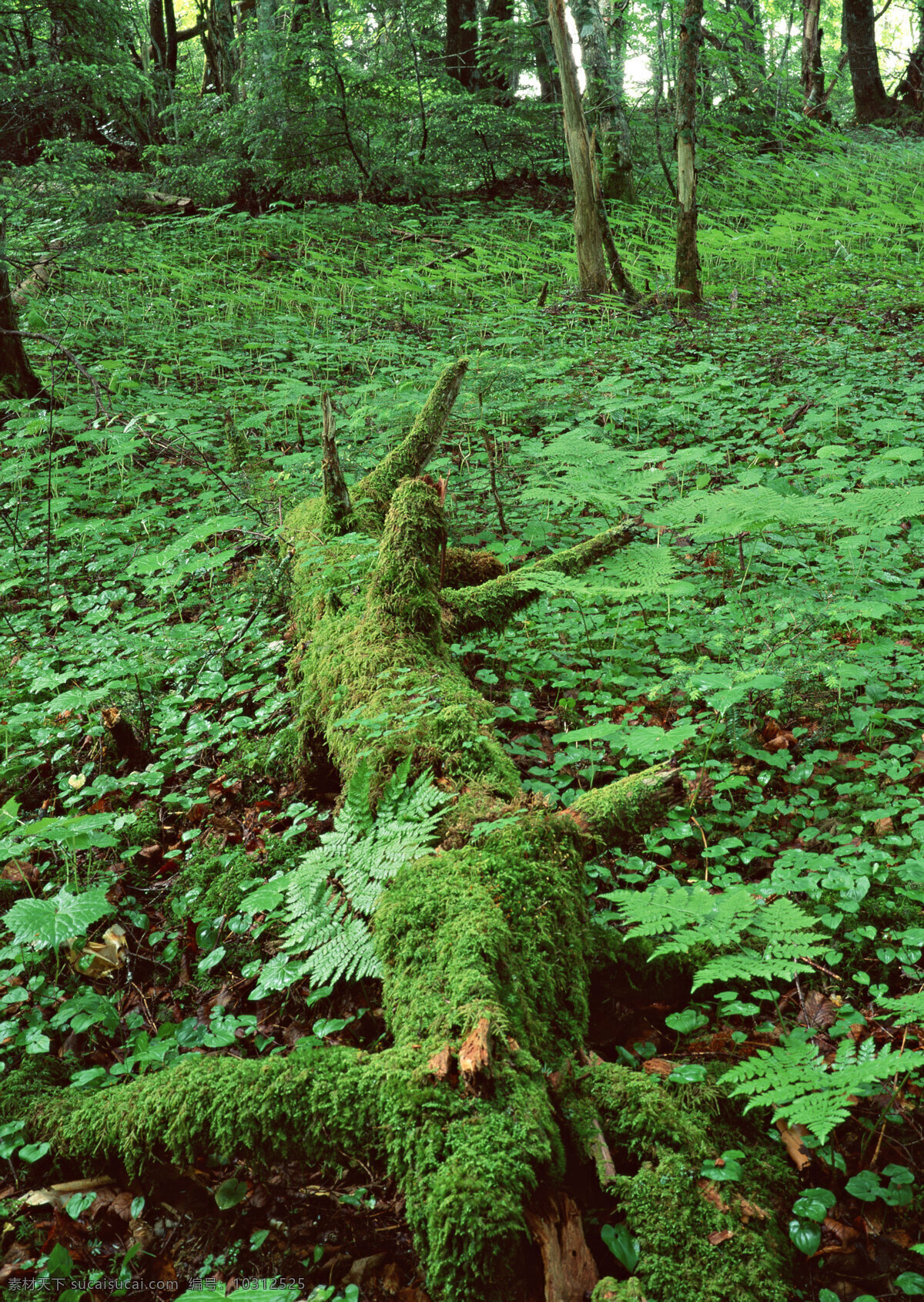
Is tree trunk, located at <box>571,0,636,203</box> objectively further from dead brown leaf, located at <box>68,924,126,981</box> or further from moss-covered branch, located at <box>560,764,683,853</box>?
dead brown leaf, located at <box>68,924,126,981</box>

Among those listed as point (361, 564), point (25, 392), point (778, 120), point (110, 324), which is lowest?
point (361, 564)

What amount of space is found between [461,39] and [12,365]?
14.0 metres

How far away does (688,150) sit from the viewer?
8.71 meters

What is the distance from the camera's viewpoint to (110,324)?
341 inches

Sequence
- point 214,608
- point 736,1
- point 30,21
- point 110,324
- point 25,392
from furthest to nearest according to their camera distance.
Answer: point 736,1 < point 30,21 < point 110,324 < point 25,392 < point 214,608

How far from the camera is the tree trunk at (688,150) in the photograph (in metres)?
8.04

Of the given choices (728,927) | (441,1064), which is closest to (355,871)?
(441,1064)

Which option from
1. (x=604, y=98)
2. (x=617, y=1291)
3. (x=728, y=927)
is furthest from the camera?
(x=604, y=98)

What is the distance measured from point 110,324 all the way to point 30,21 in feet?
22.1

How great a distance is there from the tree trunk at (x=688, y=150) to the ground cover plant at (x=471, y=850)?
349 cm

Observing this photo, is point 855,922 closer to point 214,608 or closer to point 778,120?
point 214,608

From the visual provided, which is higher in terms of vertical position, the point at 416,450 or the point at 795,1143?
the point at 416,450

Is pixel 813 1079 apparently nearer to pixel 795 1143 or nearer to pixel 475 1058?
pixel 795 1143

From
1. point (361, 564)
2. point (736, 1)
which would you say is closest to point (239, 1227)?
point (361, 564)
